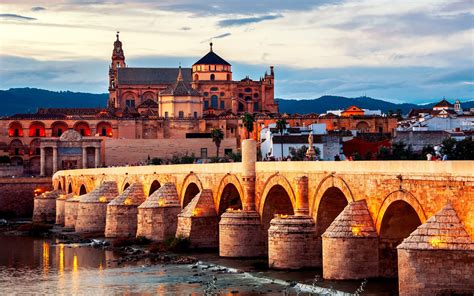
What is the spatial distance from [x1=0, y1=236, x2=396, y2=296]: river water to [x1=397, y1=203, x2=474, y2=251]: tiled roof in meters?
2.89

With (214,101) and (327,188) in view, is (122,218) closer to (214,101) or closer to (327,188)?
(327,188)

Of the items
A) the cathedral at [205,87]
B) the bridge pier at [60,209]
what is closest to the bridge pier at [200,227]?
the bridge pier at [60,209]

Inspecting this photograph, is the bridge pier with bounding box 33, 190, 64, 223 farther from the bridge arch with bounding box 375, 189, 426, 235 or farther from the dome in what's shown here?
the bridge arch with bounding box 375, 189, 426, 235

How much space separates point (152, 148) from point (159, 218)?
5802cm

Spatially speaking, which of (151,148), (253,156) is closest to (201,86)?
(151,148)

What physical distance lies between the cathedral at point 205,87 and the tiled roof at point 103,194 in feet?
202

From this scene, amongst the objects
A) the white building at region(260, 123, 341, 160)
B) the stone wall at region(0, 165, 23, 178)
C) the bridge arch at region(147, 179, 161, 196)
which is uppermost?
the white building at region(260, 123, 341, 160)

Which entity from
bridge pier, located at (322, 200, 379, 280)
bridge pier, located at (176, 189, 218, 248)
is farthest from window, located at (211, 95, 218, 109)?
bridge pier, located at (322, 200, 379, 280)

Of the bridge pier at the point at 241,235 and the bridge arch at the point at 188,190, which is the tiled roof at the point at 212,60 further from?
the bridge pier at the point at 241,235

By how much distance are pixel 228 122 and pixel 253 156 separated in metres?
76.7

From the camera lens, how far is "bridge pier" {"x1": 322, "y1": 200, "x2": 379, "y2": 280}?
28.1 meters

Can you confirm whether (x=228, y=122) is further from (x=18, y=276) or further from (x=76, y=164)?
(x=18, y=276)

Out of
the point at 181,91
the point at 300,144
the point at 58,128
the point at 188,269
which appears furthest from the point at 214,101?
the point at 188,269

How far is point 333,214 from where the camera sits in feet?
108
